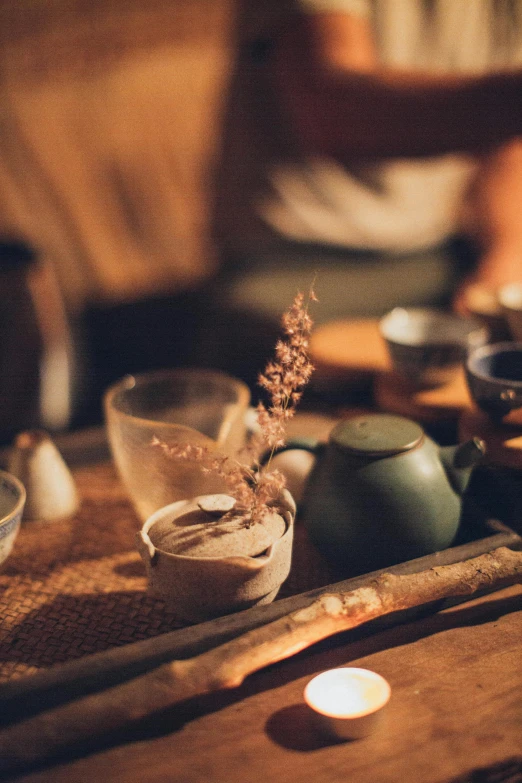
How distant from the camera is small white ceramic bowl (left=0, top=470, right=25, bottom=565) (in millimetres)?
888

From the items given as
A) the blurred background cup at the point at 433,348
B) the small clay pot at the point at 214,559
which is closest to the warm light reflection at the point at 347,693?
the small clay pot at the point at 214,559

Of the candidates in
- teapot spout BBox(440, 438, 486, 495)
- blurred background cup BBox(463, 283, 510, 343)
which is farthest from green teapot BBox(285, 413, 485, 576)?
blurred background cup BBox(463, 283, 510, 343)

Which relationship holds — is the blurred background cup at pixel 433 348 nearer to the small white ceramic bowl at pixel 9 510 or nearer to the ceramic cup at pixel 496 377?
the ceramic cup at pixel 496 377

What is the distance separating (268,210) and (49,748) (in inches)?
102

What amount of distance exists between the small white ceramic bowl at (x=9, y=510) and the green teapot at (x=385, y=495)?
0.41m

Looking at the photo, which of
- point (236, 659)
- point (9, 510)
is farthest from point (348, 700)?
point (9, 510)

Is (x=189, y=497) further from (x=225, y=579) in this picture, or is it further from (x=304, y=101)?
(x=304, y=101)

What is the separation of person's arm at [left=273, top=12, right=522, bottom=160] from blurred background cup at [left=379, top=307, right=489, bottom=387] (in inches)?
21.8

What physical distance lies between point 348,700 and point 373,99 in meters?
1.50

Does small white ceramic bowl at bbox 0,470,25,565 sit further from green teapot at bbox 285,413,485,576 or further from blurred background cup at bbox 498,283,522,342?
blurred background cup at bbox 498,283,522,342

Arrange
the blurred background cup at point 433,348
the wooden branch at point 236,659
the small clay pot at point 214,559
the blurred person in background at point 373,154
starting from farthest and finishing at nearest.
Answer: the blurred person in background at point 373,154, the blurred background cup at point 433,348, the small clay pot at point 214,559, the wooden branch at point 236,659

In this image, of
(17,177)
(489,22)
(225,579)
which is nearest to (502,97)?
(489,22)

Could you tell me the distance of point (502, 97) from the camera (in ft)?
5.09

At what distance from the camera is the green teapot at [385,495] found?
2.94ft
